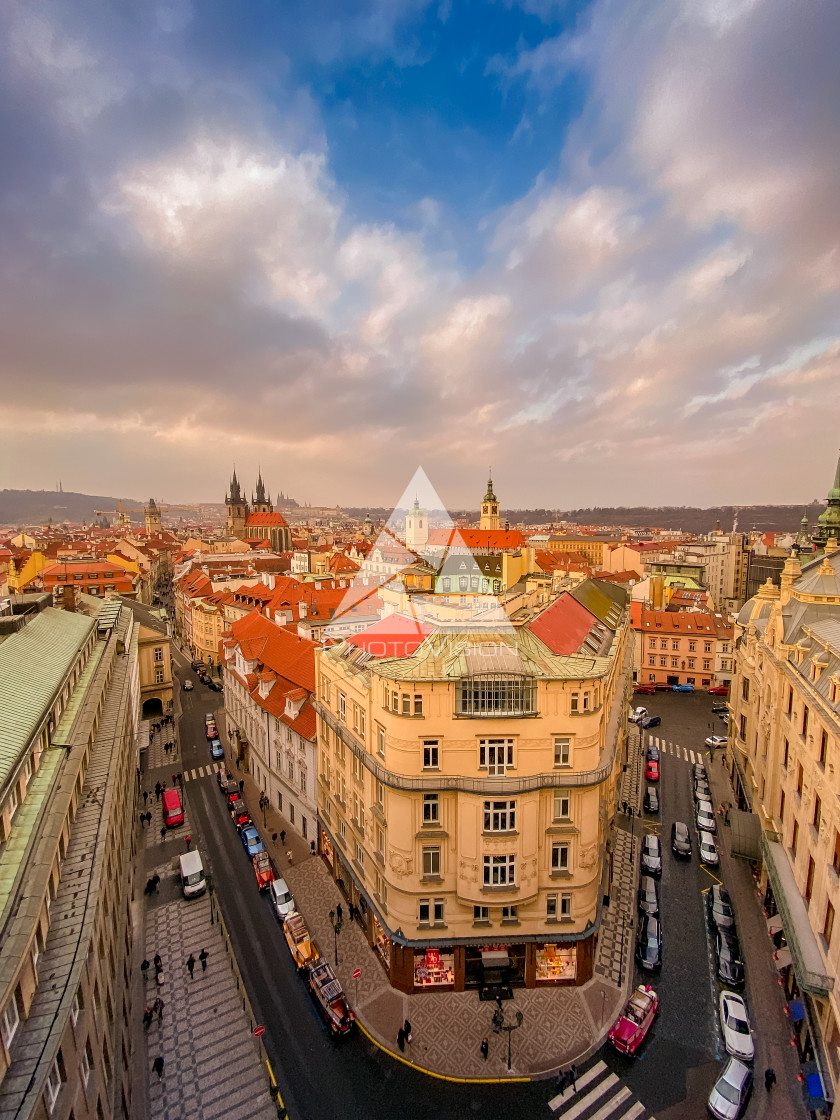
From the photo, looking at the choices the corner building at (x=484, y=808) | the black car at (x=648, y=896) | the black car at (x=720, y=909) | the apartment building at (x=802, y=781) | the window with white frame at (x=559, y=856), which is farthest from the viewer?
the black car at (x=648, y=896)

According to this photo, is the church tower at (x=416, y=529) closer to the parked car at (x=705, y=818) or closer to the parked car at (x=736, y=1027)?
the parked car at (x=705, y=818)

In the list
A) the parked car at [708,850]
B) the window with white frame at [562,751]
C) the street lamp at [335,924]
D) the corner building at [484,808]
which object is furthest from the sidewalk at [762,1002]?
the street lamp at [335,924]

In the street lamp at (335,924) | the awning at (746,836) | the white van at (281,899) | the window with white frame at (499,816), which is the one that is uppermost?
the window with white frame at (499,816)

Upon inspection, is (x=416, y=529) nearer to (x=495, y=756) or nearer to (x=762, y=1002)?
(x=495, y=756)

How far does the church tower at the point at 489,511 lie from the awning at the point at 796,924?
112 m

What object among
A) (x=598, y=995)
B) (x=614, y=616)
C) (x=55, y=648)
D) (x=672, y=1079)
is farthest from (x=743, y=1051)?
(x=55, y=648)

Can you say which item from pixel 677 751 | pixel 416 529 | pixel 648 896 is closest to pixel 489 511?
pixel 416 529

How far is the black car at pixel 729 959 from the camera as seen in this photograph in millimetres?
27031

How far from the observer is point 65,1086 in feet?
47.9

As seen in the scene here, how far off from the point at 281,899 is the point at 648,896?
22.8 meters

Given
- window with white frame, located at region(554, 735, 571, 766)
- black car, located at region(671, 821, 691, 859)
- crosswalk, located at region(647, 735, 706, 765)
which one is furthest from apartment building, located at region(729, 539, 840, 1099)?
window with white frame, located at region(554, 735, 571, 766)

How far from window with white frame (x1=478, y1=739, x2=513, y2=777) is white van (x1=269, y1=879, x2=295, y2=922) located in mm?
16527

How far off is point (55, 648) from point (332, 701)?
53.5 ft

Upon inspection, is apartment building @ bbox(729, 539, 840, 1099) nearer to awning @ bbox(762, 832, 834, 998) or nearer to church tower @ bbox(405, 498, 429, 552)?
awning @ bbox(762, 832, 834, 998)
